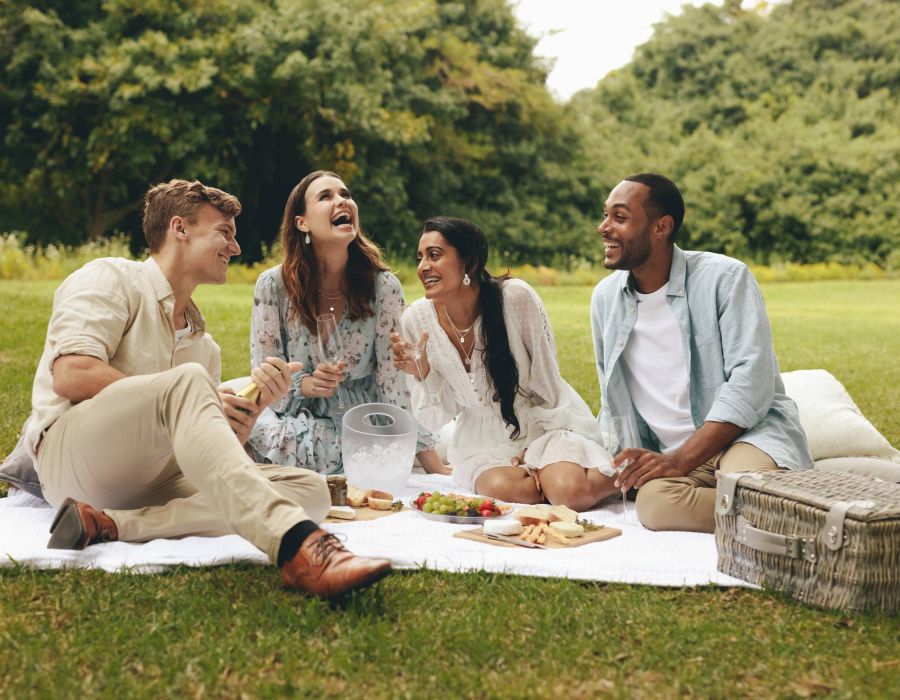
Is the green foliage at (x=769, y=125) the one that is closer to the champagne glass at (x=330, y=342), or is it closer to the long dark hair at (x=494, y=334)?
the long dark hair at (x=494, y=334)

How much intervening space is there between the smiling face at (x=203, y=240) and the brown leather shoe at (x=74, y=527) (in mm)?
923

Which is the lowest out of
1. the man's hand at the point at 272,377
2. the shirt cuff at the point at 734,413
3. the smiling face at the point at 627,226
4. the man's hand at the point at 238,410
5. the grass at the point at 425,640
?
the grass at the point at 425,640

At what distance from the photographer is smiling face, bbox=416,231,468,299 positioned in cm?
453

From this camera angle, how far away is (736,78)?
26016 millimetres

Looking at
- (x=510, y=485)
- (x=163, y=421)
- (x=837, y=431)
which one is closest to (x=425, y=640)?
(x=163, y=421)

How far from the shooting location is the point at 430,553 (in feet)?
11.6

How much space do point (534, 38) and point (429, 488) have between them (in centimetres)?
2029

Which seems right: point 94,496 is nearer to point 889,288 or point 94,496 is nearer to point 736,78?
point 889,288

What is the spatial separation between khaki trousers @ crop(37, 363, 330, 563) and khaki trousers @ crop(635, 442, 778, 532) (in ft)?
4.26

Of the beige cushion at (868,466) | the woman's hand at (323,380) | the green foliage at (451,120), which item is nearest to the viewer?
the woman's hand at (323,380)

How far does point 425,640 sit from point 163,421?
3.54 feet

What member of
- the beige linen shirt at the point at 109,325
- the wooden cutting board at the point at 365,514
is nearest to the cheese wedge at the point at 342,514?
the wooden cutting board at the point at 365,514

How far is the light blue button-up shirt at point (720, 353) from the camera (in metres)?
4.07

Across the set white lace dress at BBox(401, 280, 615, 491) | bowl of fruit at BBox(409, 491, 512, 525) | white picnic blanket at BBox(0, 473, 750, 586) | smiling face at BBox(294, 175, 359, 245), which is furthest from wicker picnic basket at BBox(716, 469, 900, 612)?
smiling face at BBox(294, 175, 359, 245)
